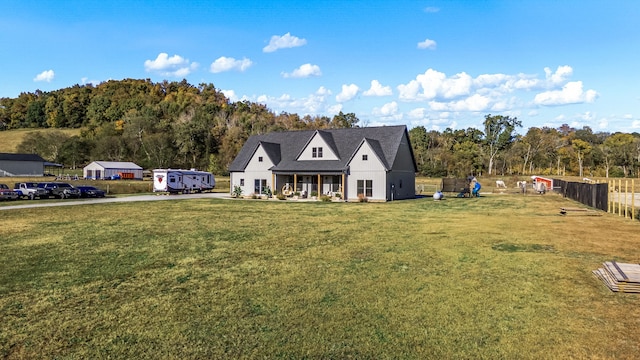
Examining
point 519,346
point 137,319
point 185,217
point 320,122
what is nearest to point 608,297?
point 519,346

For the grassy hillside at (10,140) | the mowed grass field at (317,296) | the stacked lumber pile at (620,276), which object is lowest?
the mowed grass field at (317,296)

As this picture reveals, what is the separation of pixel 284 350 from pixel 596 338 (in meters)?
4.78

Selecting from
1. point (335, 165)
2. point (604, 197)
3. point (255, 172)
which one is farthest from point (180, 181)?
point (604, 197)

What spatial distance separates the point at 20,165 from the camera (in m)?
74.2

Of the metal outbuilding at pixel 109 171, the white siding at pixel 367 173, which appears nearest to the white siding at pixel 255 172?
the white siding at pixel 367 173

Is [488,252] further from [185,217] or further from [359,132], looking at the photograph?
[359,132]

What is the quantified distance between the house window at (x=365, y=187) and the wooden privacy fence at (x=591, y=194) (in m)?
16.5

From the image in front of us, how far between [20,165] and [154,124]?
34.9 metres

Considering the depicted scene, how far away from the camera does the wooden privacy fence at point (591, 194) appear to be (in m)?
25.5

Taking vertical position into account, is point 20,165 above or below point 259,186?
above

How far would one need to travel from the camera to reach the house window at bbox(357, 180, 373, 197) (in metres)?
36.9

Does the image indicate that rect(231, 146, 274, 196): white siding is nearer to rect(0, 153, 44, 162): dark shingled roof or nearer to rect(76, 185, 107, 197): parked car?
rect(76, 185, 107, 197): parked car

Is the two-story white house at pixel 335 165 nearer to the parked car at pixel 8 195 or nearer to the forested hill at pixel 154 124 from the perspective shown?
the parked car at pixel 8 195

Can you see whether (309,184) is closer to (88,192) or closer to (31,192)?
(88,192)
